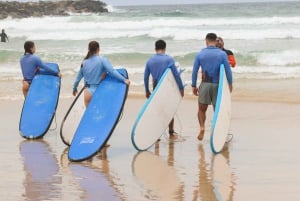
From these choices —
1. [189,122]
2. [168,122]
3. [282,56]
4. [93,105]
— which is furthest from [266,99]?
[282,56]

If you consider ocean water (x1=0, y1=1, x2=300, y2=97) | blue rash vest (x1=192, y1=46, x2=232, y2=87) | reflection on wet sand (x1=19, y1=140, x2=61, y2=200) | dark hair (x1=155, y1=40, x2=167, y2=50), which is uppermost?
dark hair (x1=155, y1=40, x2=167, y2=50)

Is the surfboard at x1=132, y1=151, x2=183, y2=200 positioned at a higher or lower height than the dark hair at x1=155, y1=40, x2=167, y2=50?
lower

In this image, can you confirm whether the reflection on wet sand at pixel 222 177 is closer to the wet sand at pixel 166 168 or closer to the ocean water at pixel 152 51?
the wet sand at pixel 166 168

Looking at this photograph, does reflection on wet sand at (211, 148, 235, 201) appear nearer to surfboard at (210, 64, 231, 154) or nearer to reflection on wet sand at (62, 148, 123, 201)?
surfboard at (210, 64, 231, 154)

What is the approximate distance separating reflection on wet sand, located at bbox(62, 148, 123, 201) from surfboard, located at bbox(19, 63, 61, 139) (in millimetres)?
1365

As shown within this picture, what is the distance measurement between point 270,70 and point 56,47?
12898 millimetres

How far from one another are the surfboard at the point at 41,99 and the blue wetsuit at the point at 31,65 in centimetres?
7

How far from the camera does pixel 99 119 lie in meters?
7.07

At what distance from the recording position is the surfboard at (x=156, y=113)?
7266 millimetres

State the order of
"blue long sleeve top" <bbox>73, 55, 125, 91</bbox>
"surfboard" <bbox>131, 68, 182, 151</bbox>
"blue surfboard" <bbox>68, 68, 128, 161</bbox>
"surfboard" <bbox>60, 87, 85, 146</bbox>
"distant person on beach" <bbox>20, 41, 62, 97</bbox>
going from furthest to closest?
"distant person on beach" <bbox>20, 41, 62, 97</bbox> → "surfboard" <bbox>60, 87, 85, 146</bbox> → "surfboard" <bbox>131, 68, 182, 151</bbox> → "blue long sleeve top" <bbox>73, 55, 125, 91</bbox> → "blue surfboard" <bbox>68, 68, 128, 161</bbox>

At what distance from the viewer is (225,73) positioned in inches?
287

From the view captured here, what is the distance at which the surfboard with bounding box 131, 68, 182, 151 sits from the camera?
7.27m

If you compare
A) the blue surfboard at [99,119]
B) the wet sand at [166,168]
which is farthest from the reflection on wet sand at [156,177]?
the blue surfboard at [99,119]

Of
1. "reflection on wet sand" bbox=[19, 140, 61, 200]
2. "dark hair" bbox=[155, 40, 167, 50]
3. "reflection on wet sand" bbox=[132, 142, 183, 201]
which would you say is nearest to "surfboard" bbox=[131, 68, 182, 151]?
"reflection on wet sand" bbox=[132, 142, 183, 201]
